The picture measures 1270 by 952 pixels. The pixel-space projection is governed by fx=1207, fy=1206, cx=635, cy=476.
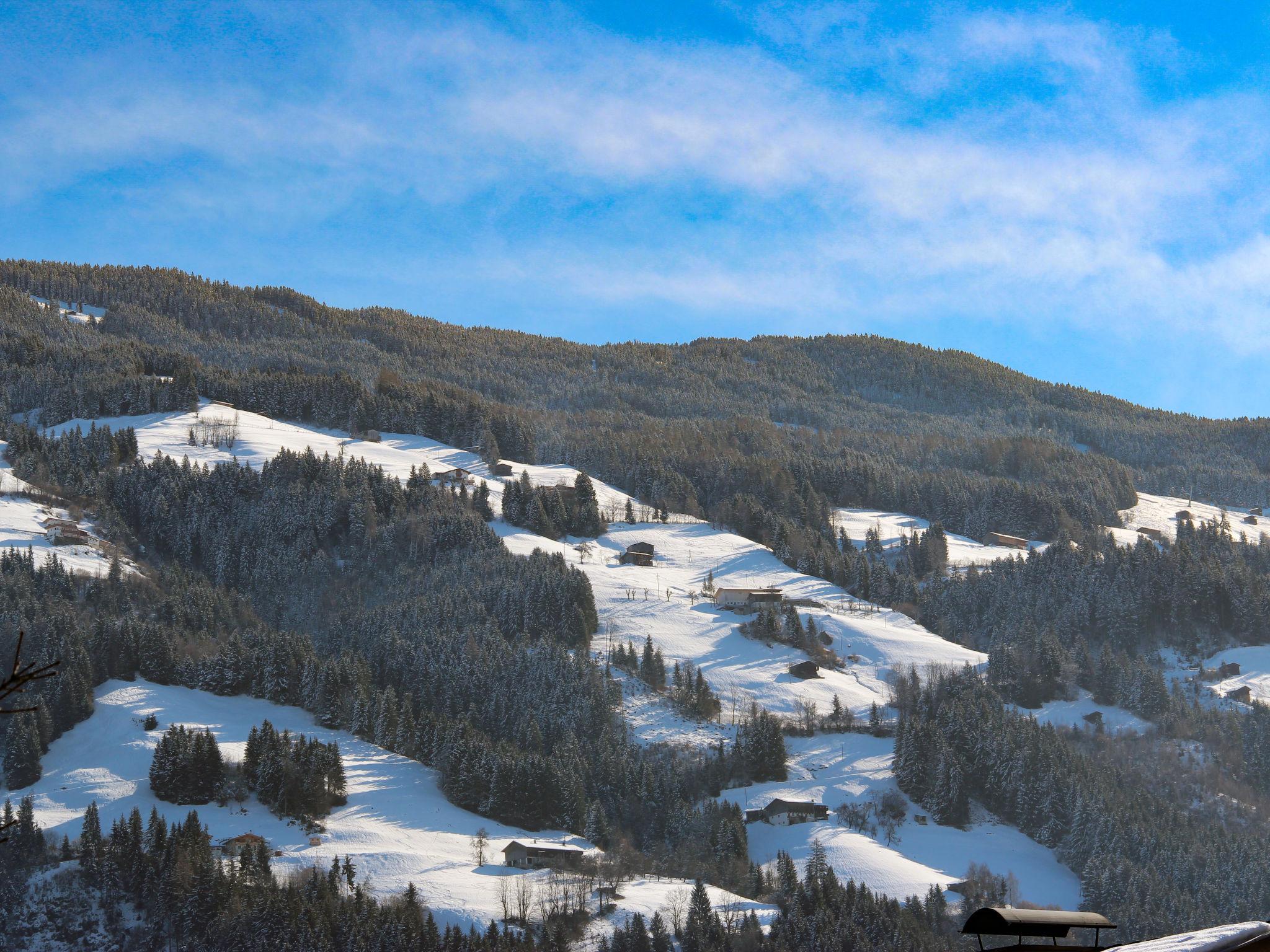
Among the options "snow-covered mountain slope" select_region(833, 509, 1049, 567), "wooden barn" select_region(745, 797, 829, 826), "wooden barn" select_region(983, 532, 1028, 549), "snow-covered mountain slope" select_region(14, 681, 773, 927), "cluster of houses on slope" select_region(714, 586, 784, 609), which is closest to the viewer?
"snow-covered mountain slope" select_region(14, 681, 773, 927)

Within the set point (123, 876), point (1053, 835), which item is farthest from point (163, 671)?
point (1053, 835)

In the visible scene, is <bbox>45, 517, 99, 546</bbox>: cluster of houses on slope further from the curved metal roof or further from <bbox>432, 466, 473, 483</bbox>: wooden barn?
the curved metal roof

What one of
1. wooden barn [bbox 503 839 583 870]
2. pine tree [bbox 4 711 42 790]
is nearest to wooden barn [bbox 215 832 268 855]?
wooden barn [bbox 503 839 583 870]

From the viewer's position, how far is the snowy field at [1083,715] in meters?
115

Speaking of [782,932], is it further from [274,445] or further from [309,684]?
[274,445]

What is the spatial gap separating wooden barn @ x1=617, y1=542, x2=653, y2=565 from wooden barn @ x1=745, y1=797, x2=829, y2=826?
58112 millimetres

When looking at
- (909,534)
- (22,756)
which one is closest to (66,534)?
(22,756)

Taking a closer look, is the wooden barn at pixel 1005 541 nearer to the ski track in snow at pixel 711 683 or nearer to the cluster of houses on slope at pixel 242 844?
the ski track in snow at pixel 711 683

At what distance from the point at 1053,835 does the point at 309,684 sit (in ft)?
216

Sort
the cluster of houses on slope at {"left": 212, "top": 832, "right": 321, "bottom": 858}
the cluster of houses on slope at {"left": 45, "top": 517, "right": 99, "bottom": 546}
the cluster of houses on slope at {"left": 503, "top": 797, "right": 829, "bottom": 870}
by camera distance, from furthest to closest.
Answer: the cluster of houses on slope at {"left": 45, "top": 517, "right": 99, "bottom": 546}, the cluster of houses on slope at {"left": 503, "top": 797, "right": 829, "bottom": 870}, the cluster of houses on slope at {"left": 212, "top": 832, "right": 321, "bottom": 858}

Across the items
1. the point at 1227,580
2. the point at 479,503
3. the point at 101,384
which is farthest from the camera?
the point at 101,384

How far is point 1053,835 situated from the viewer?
96.6 meters

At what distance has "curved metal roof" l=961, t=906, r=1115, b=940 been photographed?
870 centimetres

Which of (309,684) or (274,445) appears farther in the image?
(274,445)
